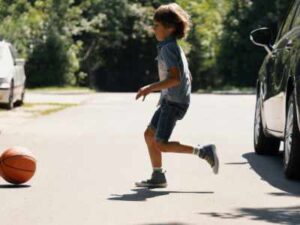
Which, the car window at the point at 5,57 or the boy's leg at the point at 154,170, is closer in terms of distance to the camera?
the boy's leg at the point at 154,170

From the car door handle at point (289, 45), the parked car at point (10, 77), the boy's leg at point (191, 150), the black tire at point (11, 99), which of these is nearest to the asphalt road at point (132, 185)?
the boy's leg at point (191, 150)

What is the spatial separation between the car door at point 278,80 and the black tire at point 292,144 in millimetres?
424

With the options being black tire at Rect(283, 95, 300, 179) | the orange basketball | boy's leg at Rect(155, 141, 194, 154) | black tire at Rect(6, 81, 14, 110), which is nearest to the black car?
black tire at Rect(283, 95, 300, 179)

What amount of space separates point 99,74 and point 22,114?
111 ft

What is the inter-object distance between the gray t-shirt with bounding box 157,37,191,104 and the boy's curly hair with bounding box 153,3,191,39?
0.11 metres

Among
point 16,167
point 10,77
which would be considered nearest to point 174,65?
point 16,167

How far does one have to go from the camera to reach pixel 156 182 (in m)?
9.40

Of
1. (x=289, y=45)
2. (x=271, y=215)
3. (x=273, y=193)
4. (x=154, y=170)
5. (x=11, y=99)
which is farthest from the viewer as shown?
(x=11, y=99)

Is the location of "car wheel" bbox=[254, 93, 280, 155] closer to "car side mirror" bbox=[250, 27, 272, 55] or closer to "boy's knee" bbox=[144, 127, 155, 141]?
"car side mirror" bbox=[250, 27, 272, 55]

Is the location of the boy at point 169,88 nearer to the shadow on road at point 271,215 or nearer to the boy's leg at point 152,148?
the boy's leg at point 152,148

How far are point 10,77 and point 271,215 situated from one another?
48.7 ft

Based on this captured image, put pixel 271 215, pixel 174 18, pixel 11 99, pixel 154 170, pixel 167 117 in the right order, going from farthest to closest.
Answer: pixel 11 99 < pixel 154 170 < pixel 167 117 < pixel 174 18 < pixel 271 215

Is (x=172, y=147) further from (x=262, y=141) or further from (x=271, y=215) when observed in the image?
(x=262, y=141)

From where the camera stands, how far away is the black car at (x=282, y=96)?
31.9 ft
